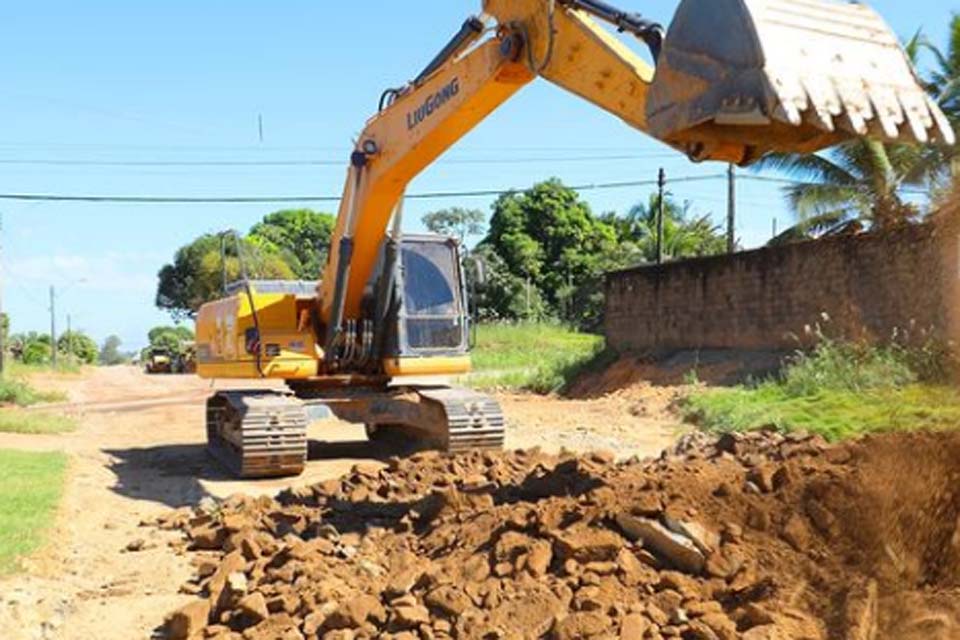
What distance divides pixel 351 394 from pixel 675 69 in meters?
6.70

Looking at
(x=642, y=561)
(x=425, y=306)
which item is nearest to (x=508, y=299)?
(x=425, y=306)

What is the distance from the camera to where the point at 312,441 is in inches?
553

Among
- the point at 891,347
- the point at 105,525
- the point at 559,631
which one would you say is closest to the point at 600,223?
the point at 891,347

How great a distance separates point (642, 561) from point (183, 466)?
815 centimetres

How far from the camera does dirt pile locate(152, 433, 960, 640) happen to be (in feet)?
14.8

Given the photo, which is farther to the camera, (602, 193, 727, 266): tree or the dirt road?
(602, 193, 727, 266): tree

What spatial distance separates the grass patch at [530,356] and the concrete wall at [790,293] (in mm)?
1541

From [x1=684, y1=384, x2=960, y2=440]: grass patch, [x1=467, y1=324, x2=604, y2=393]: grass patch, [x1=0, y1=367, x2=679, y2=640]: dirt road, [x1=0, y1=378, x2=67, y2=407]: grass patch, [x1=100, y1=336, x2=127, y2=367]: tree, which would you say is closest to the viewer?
[x1=0, y1=367, x2=679, y2=640]: dirt road

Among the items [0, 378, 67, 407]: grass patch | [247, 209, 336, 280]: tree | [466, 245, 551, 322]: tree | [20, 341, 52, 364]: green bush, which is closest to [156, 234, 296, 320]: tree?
[247, 209, 336, 280]: tree

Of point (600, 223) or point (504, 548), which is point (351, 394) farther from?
point (600, 223)

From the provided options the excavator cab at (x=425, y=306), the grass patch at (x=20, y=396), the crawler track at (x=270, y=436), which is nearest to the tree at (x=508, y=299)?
the grass patch at (x=20, y=396)

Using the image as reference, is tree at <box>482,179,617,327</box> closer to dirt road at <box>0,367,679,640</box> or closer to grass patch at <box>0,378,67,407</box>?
grass patch at <box>0,378,67,407</box>

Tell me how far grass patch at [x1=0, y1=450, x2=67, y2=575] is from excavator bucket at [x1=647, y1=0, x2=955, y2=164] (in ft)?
15.9

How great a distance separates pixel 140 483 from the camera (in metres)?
10.8
